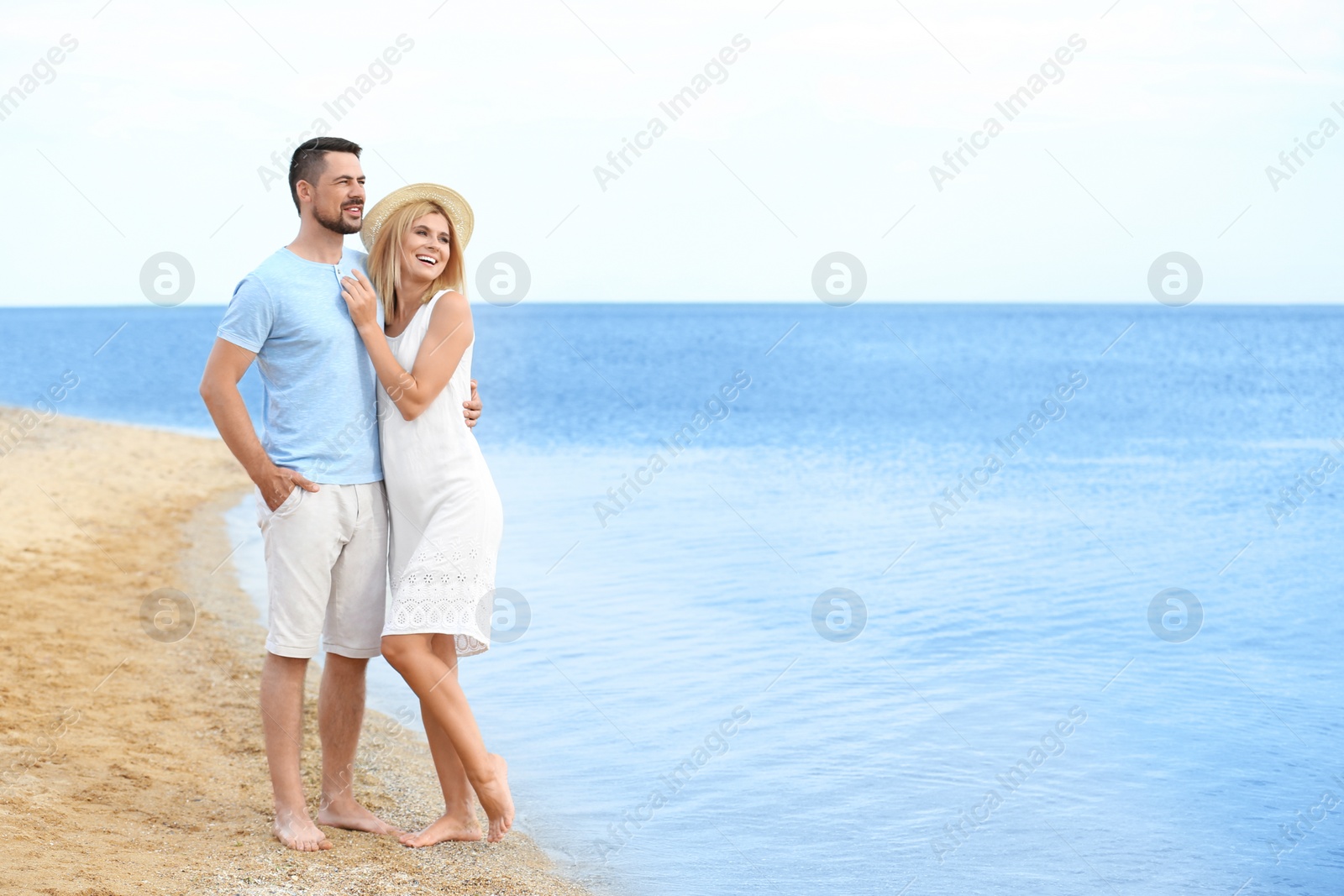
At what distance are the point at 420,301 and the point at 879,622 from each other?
16.4ft

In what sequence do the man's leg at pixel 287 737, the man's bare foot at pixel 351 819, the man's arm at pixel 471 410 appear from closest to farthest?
the man's leg at pixel 287 737 < the man's arm at pixel 471 410 < the man's bare foot at pixel 351 819

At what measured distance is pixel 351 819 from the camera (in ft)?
12.8

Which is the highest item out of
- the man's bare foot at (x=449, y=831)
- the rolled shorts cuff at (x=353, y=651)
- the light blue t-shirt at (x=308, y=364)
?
the light blue t-shirt at (x=308, y=364)

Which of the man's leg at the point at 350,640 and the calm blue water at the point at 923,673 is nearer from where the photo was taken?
the man's leg at the point at 350,640

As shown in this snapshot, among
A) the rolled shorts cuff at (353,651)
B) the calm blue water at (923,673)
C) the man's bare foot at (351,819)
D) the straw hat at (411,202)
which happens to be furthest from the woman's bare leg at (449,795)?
the straw hat at (411,202)

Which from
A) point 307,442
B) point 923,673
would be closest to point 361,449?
point 307,442

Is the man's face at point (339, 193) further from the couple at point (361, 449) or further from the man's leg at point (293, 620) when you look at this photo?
the man's leg at point (293, 620)

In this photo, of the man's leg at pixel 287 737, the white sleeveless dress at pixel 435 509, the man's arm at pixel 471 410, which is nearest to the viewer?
the white sleeveless dress at pixel 435 509

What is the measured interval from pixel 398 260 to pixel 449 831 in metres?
1.85

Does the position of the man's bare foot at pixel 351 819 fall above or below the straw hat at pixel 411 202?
below

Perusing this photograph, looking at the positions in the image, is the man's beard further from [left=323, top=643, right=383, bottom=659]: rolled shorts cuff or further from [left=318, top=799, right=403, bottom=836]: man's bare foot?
[left=318, top=799, right=403, bottom=836]: man's bare foot

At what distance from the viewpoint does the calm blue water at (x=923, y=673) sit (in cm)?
448

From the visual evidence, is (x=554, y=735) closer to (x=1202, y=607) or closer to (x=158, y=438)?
(x=1202, y=607)

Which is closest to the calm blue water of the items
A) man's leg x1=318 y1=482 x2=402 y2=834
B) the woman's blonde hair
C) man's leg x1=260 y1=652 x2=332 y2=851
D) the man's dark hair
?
man's leg x1=318 y1=482 x2=402 y2=834
